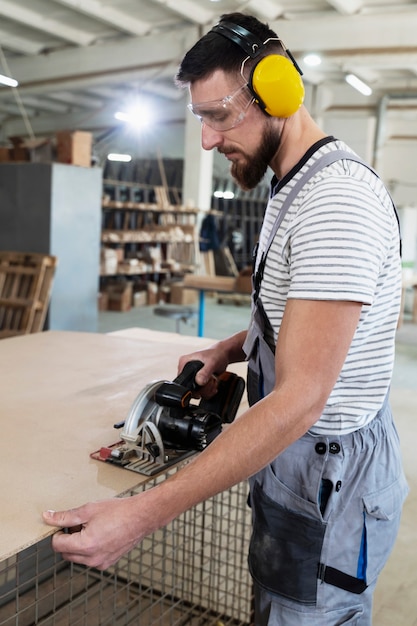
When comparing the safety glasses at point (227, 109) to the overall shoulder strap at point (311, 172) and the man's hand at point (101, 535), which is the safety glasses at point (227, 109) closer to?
the overall shoulder strap at point (311, 172)

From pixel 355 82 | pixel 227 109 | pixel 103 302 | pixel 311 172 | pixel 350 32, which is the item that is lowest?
pixel 103 302

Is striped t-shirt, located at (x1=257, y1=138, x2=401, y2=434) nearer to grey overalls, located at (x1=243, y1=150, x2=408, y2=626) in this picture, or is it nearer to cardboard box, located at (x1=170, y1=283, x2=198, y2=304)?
grey overalls, located at (x1=243, y1=150, x2=408, y2=626)

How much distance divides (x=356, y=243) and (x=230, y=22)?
516mm

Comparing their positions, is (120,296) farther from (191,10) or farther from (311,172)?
(311,172)

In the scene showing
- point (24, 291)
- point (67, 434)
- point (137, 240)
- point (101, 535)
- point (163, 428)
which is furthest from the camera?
point (137, 240)

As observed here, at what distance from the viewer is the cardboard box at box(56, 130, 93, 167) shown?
571cm

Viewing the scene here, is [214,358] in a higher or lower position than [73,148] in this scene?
lower

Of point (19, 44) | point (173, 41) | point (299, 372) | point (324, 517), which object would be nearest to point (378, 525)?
point (324, 517)

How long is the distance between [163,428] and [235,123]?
2.11 feet

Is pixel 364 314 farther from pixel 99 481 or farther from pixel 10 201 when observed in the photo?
pixel 10 201

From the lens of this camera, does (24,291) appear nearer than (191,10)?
Yes

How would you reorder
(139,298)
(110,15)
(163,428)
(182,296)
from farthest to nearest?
(182,296) → (139,298) → (110,15) → (163,428)

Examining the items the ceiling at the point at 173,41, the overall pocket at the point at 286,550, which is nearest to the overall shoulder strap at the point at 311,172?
the overall pocket at the point at 286,550

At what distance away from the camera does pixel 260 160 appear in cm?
119
